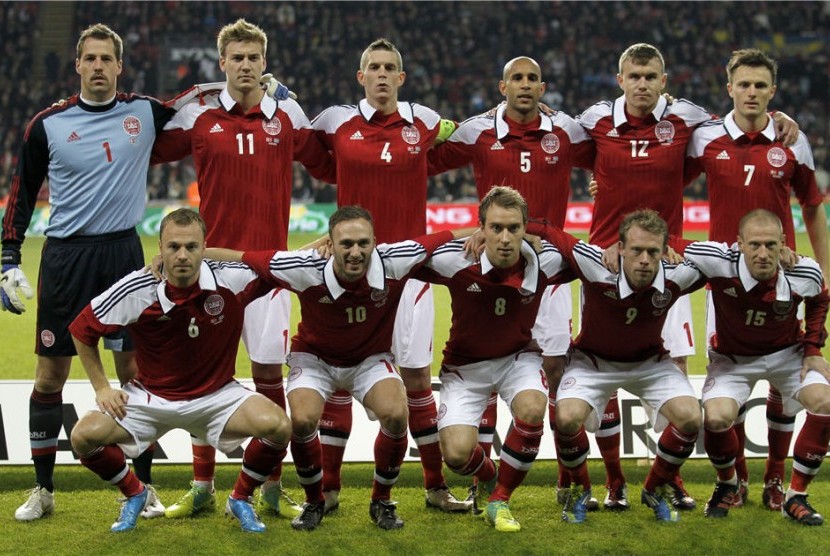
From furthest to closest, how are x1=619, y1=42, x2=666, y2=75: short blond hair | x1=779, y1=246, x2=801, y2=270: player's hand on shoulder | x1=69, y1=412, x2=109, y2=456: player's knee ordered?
x1=619, y1=42, x2=666, y2=75: short blond hair < x1=779, y1=246, x2=801, y2=270: player's hand on shoulder < x1=69, y1=412, x2=109, y2=456: player's knee

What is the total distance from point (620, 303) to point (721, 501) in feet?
3.54

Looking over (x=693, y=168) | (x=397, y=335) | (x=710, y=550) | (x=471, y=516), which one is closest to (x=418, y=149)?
(x=397, y=335)

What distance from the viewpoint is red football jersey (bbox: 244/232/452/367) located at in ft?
16.5

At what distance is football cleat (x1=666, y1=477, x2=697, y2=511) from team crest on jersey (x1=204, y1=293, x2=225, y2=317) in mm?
2294

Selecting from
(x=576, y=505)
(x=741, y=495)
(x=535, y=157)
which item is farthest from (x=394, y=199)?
(x=741, y=495)

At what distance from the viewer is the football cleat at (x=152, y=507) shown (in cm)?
524

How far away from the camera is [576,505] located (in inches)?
207

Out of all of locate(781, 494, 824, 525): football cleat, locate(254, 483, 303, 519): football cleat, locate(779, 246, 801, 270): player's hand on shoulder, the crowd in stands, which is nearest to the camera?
locate(781, 494, 824, 525): football cleat

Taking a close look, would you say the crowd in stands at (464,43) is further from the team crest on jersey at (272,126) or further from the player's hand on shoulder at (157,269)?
the player's hand on shoulder at (157,269)

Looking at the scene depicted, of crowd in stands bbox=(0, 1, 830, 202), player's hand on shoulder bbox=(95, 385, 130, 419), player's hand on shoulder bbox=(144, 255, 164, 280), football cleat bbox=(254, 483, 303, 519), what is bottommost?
football cleat bbox=(254, 483, 303, 519)

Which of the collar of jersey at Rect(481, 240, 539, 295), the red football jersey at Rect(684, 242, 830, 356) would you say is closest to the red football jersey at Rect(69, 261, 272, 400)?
the collar of jersey at Rect(481, 240, 539, 295)

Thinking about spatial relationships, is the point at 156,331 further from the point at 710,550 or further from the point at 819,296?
the point at 819,296

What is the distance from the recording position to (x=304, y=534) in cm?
499

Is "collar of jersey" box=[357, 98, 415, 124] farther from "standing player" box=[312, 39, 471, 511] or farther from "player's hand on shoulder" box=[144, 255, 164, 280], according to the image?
"player's hand on shoulder" box=[144, 255, 164, 280]
